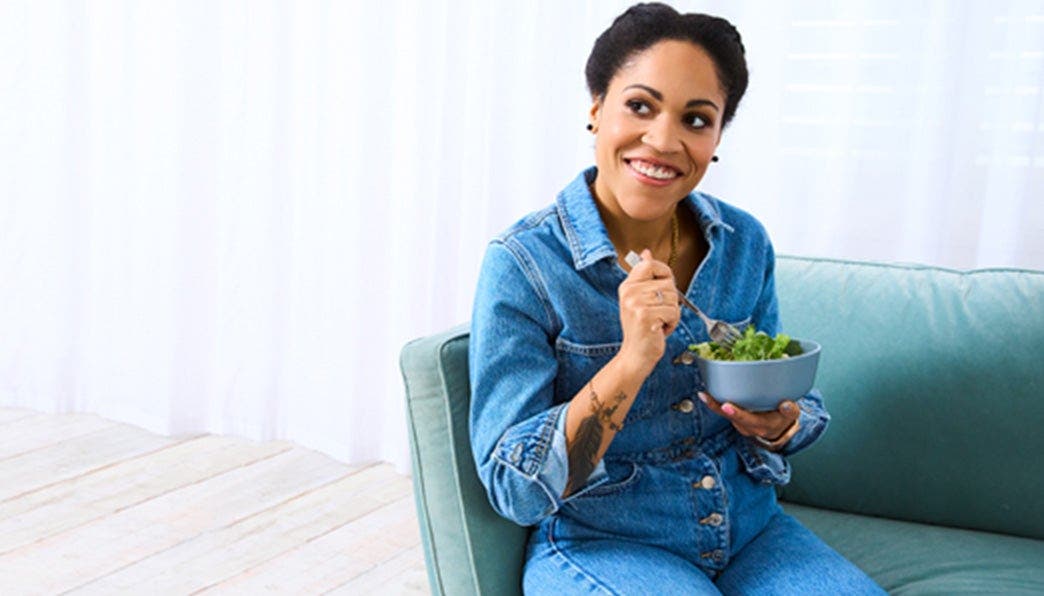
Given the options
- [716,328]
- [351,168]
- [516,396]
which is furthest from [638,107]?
[351,168]

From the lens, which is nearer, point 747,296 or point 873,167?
point 747,296

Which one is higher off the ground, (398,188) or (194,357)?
(398,188)

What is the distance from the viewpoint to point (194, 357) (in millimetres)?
3135

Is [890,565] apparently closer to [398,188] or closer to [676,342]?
[676,342]

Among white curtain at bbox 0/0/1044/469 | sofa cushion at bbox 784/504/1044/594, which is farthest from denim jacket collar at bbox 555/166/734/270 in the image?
white curtain at bbox 0/0/1044/469

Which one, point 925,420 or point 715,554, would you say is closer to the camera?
Result: point 715,554

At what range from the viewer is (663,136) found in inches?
57.8

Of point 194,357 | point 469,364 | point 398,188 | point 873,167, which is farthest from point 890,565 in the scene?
point 194,357

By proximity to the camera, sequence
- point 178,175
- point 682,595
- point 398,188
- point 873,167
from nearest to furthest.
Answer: point 682,595 → point 873,167 → point 398,188 → point 178,175

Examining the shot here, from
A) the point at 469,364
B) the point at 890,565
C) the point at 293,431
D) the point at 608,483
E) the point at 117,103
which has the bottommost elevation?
the point at 293,431

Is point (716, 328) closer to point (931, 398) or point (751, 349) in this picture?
point (751, 349)

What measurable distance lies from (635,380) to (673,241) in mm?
311

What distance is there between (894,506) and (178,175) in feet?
6.33

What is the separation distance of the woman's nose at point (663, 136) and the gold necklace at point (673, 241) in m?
0.16
